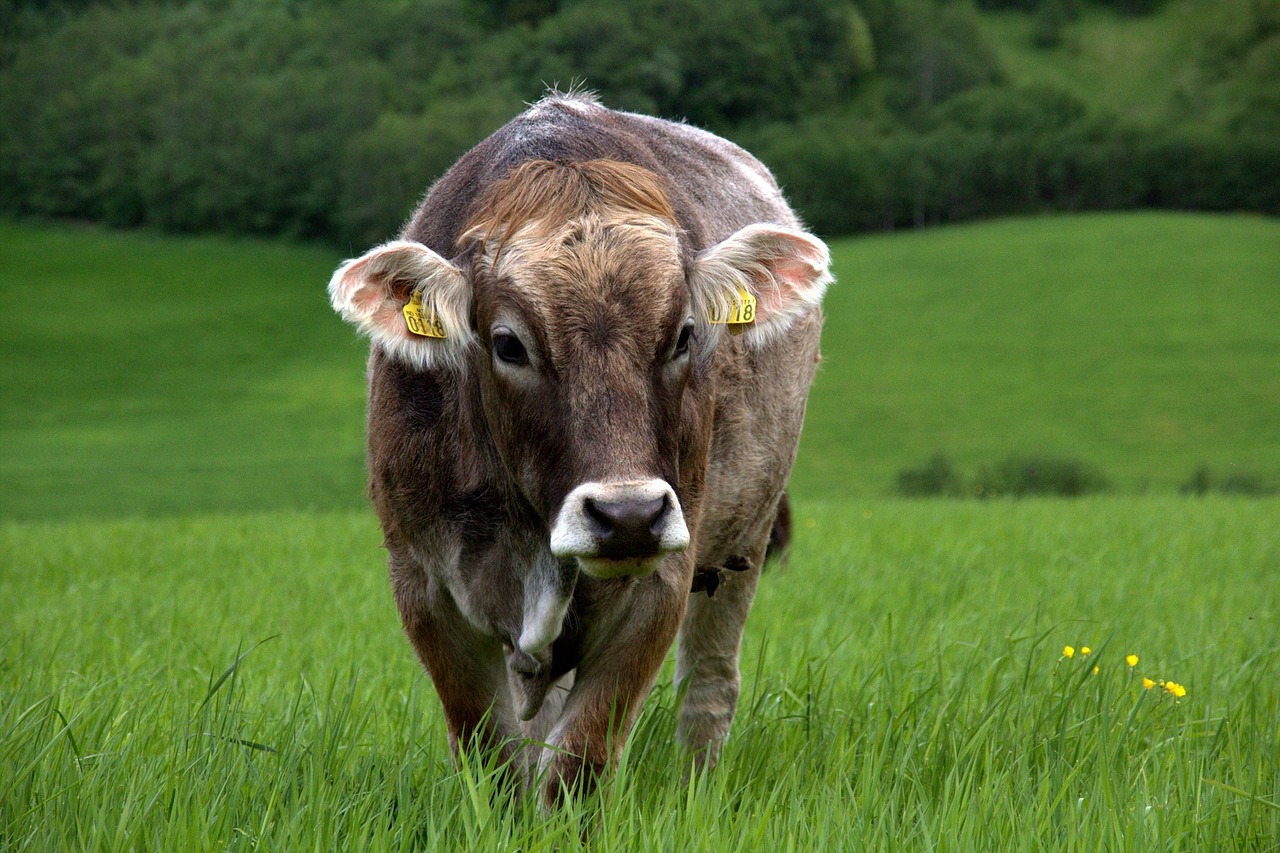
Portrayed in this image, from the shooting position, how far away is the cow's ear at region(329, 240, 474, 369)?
3396 millimetres

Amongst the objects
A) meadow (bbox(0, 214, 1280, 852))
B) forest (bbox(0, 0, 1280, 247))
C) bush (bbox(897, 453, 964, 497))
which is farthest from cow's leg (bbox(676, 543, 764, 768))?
forest (bbox(0, 0, 1280, 247))

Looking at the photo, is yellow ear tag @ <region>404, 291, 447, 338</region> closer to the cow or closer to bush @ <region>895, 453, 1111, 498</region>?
the cow

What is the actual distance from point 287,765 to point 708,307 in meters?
1.75

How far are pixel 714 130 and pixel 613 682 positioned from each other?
213 feet

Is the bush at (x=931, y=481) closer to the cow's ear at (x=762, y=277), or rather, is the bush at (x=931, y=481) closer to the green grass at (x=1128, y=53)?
the cow's ear at (x=762, y=277)

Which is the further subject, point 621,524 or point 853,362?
point 853,362

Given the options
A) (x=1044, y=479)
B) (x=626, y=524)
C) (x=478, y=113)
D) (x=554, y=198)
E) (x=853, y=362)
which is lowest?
(x=853, y=362)

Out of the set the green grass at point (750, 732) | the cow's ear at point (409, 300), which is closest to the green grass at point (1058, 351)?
the green grass at point (750, 732)

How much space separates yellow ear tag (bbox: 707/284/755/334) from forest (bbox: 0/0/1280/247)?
4752 centimetres

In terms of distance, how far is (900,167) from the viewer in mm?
68562

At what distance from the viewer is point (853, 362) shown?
43812 mm

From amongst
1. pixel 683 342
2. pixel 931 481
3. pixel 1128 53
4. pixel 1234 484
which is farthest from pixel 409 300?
pixel 1128 53

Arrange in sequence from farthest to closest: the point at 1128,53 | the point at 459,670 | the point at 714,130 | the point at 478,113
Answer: the point at 1128,53, the point at 714,130, the point at 478,113, the point at 459,670

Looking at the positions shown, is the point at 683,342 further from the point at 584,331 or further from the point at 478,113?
the point at 478,113
